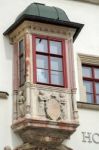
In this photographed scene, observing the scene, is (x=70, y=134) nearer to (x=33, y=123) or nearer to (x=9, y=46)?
(x=33, y=123)

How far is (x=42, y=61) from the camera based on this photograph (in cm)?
1574

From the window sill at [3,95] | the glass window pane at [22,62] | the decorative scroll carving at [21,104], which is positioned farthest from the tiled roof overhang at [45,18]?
the decorative scroll carving at [21,104]

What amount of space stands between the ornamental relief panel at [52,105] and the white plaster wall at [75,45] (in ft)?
3.40

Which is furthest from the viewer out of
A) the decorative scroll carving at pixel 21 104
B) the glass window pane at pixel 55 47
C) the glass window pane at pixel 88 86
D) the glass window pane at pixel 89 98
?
the glass window pane at pixel 88 86

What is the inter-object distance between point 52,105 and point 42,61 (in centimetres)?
150

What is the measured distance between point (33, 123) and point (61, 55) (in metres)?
2.61

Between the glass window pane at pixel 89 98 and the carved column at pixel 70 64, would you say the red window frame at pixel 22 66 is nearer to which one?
the carved column at pixel 70 64

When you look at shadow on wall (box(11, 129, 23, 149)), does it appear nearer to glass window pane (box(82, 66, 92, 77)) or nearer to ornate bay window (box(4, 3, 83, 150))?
ornate bay window (box(4, 3, 83, 150))

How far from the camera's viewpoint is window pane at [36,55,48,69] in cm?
1563

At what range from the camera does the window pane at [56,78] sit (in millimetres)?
15578

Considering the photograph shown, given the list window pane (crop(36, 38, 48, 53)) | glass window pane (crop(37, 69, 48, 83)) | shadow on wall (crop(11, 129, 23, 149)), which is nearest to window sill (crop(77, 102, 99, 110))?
glass window pane (crop(37, 69, 48, 83))

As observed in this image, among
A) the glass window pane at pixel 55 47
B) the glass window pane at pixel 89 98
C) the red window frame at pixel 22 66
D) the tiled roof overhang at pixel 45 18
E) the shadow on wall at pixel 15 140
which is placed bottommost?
the shadow on wall at pixel 15 140

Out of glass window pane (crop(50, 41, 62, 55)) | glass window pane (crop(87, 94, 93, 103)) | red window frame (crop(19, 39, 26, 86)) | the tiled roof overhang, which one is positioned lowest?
glass window pane (crop(87, 94, 93, 103))

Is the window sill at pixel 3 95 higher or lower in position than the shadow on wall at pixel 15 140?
higher
